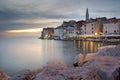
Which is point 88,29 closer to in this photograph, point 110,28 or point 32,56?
point 110,28

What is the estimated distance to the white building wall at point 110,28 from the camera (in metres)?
91.5

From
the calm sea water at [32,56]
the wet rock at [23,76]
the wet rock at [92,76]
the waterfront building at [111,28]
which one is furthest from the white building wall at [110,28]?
the wet rock at [92,76]

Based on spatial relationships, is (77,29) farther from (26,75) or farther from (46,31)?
(26,75)

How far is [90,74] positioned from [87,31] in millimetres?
108252

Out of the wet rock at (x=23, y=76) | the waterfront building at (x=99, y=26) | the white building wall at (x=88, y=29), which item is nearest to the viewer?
the wet rock at (x=23, y=76)

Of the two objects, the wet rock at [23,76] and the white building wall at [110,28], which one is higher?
the white building wall at [110,28]

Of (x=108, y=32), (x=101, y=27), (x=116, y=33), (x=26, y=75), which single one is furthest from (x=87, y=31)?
(x=26, y=75)

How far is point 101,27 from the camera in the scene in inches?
4053

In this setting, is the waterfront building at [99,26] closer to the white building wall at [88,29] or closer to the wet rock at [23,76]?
the white building wall at [88,29]

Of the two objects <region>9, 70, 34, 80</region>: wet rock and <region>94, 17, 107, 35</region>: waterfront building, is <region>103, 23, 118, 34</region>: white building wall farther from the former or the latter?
<region>9, 70, 34, 80</region>: wet rock

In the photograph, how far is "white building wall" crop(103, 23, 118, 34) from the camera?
300 ft

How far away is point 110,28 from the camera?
94.9 m

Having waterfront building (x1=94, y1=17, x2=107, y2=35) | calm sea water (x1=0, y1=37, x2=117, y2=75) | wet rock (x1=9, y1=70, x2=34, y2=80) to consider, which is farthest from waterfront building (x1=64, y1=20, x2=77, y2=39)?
wet rock (x1=9, y1=70, x2=34, y2=80)

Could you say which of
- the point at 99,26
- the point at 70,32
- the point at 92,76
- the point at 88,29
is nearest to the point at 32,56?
the point at 92,76
